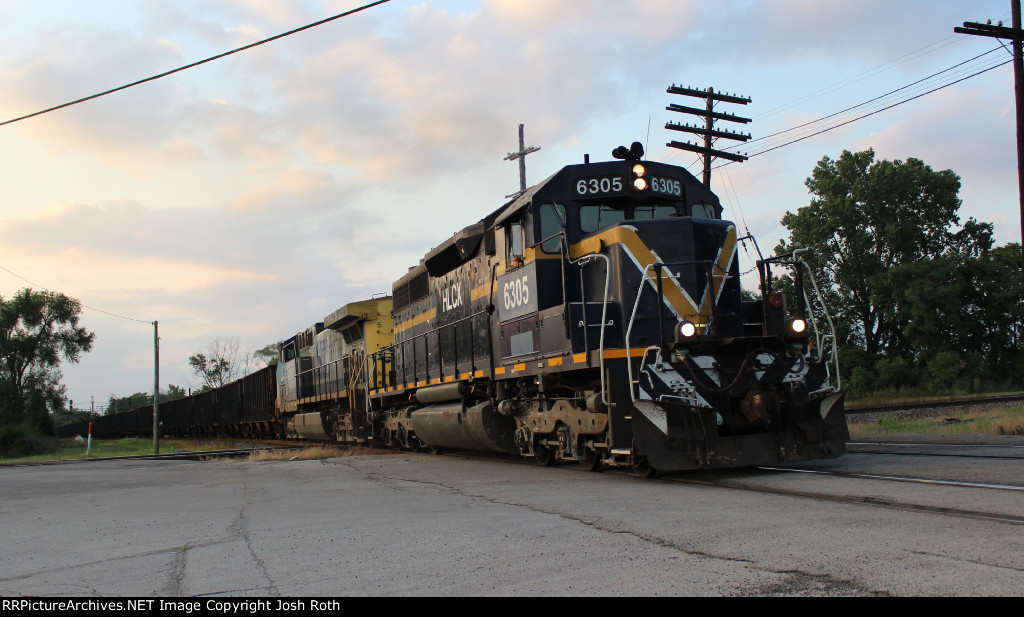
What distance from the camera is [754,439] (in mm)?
7996

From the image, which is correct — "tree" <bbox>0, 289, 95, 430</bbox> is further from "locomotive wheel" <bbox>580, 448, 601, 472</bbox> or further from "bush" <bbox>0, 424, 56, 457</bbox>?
"locomotive wheel" <bbox>580, 448, 601, 472</bbox>

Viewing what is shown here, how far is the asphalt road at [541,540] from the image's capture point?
12.6 ft

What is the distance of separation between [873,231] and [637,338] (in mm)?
35312

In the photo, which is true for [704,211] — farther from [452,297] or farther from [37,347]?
[37,347]

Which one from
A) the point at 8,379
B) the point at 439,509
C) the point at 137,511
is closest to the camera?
the point at 439,509

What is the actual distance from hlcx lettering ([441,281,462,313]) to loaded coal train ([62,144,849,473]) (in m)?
0.05

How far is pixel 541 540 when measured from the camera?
502 centimetres

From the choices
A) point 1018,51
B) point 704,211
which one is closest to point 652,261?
point 704,211

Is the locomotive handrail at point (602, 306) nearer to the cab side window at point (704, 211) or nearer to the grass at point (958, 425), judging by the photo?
the cab side window at point (704, 211)

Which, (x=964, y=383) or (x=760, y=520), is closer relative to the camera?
(x=760, y=520)
